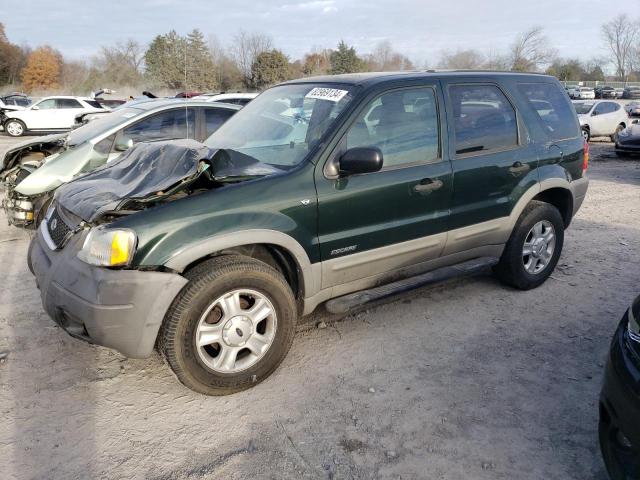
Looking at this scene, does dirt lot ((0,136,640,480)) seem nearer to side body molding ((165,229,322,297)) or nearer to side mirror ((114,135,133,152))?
side body molding ((165,229,322,297))

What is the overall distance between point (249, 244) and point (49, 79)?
215 ft

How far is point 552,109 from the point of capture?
192 inches

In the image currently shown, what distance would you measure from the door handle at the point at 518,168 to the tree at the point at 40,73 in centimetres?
6281

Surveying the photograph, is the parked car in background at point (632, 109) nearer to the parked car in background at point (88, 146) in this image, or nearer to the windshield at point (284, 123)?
the parked car in background at point (88, 146)

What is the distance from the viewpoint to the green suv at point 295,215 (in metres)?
3.01

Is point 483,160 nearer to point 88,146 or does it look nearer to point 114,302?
point 114,302

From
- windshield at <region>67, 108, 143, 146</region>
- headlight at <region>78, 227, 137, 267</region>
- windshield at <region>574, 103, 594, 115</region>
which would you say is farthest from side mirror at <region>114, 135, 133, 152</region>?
windshield at <region>574, 103, 594, 115</region>

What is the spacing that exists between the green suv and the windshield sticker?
15 millimetres

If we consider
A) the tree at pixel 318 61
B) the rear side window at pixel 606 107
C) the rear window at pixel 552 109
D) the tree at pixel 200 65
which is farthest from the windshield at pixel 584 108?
the tree at pixel 318 61

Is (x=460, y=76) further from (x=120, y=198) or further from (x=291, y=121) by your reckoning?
(x=120, y=198)

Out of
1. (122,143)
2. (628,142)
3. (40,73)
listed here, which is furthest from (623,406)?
(40,73)

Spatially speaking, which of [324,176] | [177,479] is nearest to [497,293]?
[324,176]

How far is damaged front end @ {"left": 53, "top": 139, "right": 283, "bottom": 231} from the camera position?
3.13 metres

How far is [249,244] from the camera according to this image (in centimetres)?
332
